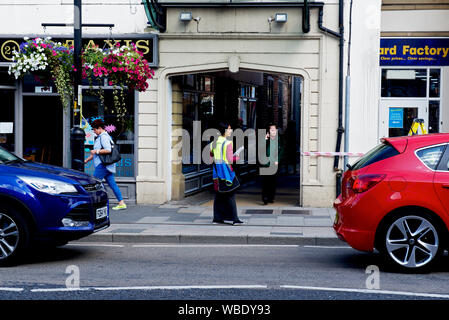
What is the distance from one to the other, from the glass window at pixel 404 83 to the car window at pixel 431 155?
831cm

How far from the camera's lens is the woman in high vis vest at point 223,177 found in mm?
12070

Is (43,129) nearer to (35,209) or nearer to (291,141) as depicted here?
(35,209)

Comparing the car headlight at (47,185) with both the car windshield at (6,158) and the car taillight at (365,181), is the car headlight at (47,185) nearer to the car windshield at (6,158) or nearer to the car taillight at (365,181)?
the car windshield at (6,158)

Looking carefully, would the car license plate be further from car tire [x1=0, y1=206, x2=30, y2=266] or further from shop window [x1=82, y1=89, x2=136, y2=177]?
shop window [x1=82, y1=89, x2=136, y2=177]

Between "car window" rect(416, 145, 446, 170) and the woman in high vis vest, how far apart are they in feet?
14.9

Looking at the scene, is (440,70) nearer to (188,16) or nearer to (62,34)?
(188,16)

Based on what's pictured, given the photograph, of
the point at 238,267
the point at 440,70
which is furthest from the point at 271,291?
the point at 440,70

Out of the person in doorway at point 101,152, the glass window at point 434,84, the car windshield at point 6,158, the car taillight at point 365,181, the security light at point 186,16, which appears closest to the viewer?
the car taillight at point 365,181

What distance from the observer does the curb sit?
1066cm

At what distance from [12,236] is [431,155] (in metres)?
4.99

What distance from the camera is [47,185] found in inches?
333

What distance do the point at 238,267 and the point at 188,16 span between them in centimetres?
774

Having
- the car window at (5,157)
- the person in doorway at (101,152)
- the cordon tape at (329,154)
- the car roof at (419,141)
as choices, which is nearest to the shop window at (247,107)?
the cordon tape at (329,154)

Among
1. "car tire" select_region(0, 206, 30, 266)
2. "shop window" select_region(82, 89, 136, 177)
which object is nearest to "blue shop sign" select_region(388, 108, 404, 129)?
"shop window" select_region(82, 89, 136, 177)
